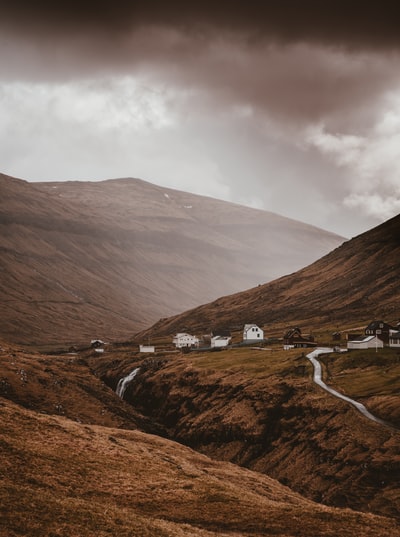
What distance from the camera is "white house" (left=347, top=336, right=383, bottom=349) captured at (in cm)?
14075

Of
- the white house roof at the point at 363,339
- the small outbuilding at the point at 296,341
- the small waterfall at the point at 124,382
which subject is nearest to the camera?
the white house roof at the point at 363,339

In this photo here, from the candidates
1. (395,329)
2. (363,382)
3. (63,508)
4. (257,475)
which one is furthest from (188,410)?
(63,508)

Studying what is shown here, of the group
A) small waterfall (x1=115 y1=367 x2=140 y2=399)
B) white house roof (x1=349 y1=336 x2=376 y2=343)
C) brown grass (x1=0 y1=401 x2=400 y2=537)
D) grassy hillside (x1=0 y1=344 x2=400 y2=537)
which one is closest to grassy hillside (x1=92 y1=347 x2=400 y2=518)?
small waterfall (x1=115 y1=367 x2=140 y2=399)

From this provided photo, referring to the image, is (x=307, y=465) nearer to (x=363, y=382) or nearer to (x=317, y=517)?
(x=363, y=382)

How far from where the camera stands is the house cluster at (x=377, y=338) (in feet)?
455

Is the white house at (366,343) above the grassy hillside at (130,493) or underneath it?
above

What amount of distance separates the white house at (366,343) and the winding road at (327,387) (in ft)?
24.3

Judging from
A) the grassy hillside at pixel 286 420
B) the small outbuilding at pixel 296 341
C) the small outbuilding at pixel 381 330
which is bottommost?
the grassy hillside at pixel 286 420

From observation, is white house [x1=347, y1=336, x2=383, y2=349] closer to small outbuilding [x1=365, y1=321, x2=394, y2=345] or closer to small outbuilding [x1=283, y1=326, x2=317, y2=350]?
small outbuilding [x1=365, y1=321, x2=394, y2=345]

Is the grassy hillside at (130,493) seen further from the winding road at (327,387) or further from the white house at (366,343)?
the white house at (366,343)

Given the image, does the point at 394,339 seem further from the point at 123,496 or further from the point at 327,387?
the point at 123,496

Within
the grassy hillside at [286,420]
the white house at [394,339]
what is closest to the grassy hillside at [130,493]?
the grassy hillside at [286,420]

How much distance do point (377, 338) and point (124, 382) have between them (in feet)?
230

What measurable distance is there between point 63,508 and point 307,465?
60.9 m
